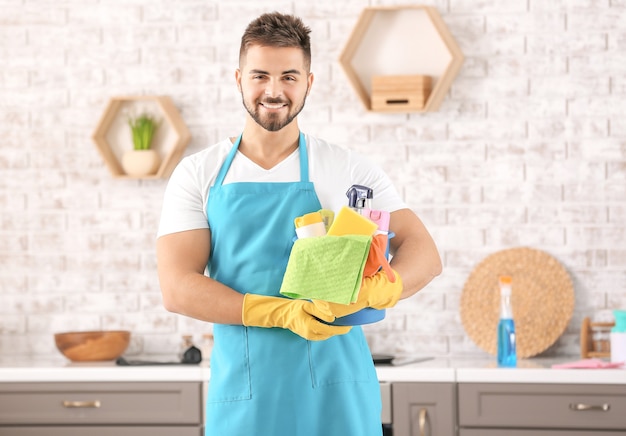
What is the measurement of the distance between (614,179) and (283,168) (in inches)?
85.1

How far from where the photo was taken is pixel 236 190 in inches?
85.5

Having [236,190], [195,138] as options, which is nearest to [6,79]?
[195,138]

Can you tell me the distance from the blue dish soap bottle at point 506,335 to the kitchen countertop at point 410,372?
0.04 meters

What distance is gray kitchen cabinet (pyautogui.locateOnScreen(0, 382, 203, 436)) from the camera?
11.9ft

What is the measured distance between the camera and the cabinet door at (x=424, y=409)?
349 centimetres

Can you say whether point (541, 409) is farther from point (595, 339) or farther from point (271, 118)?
point (271, 118)

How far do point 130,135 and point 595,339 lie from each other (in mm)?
2138

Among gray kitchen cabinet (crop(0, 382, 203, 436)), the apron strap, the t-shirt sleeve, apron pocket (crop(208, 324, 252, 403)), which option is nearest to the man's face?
the apron strap

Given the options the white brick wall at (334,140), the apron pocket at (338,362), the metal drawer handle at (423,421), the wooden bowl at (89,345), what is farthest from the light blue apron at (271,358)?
the white brick wall at (334,140)

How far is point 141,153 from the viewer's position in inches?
162

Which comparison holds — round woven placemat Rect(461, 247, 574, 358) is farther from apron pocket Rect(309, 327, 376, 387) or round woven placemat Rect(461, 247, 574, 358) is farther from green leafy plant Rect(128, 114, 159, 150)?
apron pocket Rect(309, 327, 376, 387)

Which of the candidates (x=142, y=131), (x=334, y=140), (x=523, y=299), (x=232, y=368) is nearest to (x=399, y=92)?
(x=334, y=140)

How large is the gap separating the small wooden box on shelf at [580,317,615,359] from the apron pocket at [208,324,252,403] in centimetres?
207

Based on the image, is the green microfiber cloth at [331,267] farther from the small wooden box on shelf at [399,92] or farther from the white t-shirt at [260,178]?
the small wooden box on shelf at [399,92]
